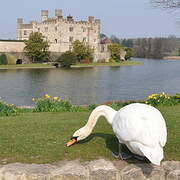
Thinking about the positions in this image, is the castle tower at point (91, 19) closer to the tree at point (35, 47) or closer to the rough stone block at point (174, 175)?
the tree at point (35, 47)

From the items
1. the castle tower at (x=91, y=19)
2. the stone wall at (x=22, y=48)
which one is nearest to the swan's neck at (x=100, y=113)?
the stone wall at (x=22, y=48)

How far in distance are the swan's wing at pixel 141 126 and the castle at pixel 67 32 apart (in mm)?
60464

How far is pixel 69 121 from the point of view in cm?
823

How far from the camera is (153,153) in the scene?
416cm

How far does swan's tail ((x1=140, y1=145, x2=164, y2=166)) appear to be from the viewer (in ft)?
13.3

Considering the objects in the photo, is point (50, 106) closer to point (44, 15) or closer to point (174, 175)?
point (174, 175)

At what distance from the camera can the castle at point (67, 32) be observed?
6400 centimetres

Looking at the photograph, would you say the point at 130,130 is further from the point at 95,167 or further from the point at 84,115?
the point at 84,115

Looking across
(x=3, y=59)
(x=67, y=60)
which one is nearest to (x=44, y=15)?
(x=67, y=60)

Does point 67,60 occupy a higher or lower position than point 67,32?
lower

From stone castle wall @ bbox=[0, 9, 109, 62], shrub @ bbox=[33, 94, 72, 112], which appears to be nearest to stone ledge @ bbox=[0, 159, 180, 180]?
shrub @ bbox=[33, 94, 72, 112]

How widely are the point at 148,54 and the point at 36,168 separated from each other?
12559 cm

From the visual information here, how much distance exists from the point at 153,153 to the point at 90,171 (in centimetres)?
112

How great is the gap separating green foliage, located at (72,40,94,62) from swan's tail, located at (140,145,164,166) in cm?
5653
